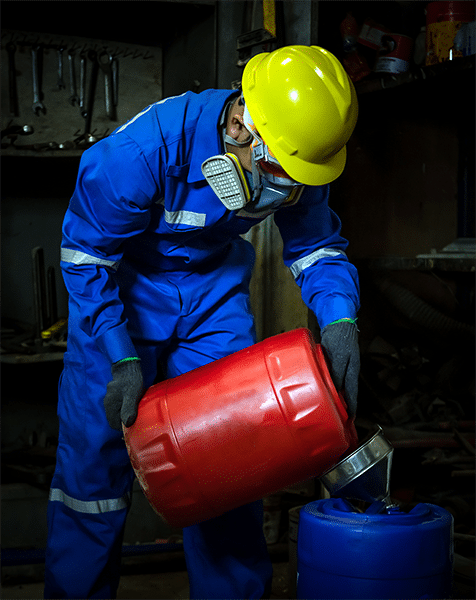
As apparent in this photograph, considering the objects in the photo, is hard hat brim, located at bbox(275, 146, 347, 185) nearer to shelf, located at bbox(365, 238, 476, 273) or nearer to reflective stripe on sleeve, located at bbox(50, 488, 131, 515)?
shelf, located at bbox(365, 238, 476, 273)

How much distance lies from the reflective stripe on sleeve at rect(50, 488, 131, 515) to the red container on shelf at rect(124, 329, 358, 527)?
30cm

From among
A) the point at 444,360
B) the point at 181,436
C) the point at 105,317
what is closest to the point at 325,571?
the point at 181,436

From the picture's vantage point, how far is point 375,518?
145 cm

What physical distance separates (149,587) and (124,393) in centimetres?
100

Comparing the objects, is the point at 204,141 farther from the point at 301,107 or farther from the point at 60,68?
the point at 60,68

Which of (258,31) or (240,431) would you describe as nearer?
(240,431)

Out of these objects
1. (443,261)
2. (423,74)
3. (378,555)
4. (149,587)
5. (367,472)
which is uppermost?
(423,74)

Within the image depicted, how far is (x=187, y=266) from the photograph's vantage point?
1656 mm

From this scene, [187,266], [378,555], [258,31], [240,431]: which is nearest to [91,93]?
[258,31]

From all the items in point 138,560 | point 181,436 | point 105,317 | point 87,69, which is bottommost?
point 138,560

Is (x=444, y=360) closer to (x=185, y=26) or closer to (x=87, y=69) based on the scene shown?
(x=185, y=26)

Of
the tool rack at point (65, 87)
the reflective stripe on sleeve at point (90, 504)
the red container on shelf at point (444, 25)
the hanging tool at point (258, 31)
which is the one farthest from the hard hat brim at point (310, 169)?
the tool rack at point (65, 87)

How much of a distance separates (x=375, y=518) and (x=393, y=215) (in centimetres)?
163

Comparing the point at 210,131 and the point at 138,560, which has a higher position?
the point at 210,131
